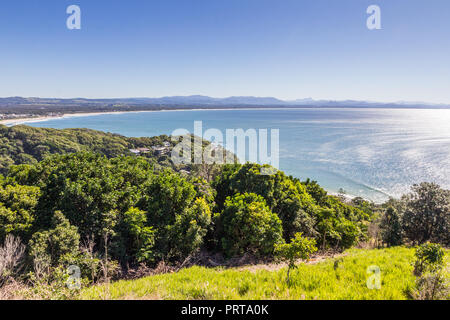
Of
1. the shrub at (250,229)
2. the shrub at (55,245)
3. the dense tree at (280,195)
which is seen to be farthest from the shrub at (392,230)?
the shrub at (55,245)

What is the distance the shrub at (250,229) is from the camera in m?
12.2

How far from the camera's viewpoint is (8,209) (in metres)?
10.6

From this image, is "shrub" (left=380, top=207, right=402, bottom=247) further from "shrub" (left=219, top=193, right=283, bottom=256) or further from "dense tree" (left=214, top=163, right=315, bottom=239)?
"shrub" (left=219, top=193, right=283, bottom=256)

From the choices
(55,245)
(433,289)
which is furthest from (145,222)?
(433,289)

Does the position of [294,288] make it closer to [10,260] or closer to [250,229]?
[250,229]

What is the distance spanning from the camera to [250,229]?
12531 mm

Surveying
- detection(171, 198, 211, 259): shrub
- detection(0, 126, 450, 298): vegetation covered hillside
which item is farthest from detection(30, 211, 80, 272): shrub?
detection(171, 198, 211, 259): shrub

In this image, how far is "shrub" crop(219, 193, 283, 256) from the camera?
39.9 ft

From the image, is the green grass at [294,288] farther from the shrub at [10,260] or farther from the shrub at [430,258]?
the shrub at [10,260]

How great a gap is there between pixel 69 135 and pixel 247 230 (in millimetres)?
101129

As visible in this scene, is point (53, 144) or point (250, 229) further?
point (53, 144)

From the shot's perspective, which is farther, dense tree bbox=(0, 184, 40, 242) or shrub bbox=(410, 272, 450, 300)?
dense tree bbox=(0, 184, 40, 242)
